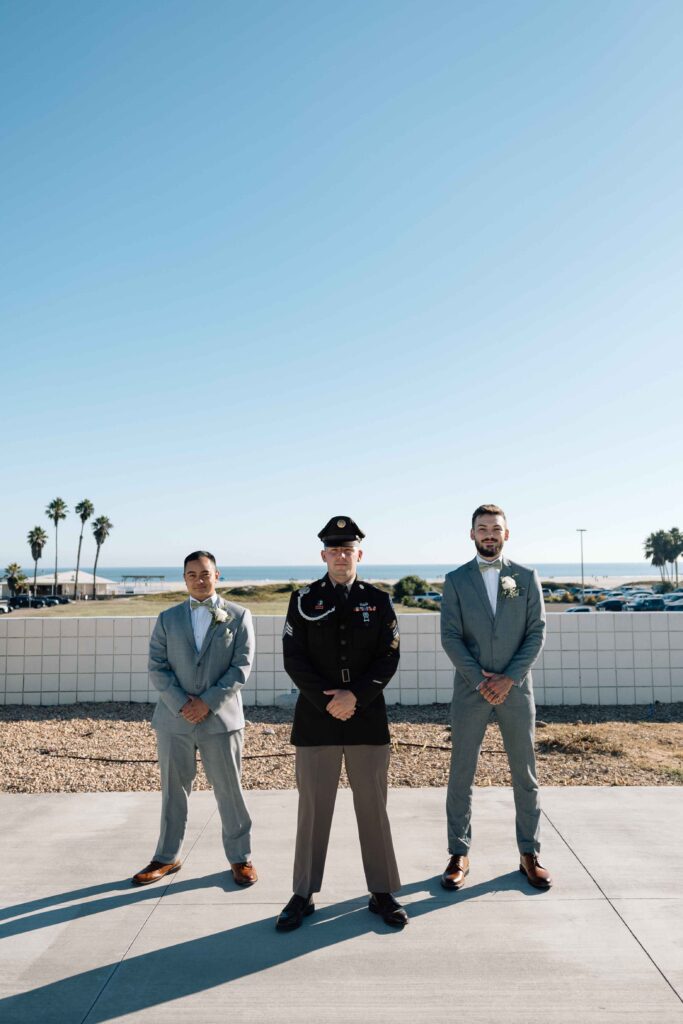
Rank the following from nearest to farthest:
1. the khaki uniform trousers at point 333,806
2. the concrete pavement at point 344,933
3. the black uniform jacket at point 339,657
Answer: the concrete pavement at point 344,933, the khaki uniform trousers at point 333,806, the black uniform jacket at point 339,657

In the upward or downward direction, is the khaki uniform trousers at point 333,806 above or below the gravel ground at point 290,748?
above

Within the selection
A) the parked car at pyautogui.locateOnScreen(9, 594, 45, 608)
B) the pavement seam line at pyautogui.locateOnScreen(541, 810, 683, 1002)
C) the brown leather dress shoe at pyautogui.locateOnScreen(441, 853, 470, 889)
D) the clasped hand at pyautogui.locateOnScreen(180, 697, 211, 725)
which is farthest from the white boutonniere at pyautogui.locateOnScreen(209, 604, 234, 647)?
the parked car at pyautogui.locateOnScreen(9, 594, 45, 608)

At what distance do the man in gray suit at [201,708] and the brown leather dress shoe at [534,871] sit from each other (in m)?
1.45

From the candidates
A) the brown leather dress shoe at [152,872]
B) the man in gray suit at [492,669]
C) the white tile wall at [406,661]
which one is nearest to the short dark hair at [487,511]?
the man in gray suit at [492,669]

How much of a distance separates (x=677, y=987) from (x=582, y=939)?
17.6 inches

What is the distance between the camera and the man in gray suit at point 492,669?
3.87 m

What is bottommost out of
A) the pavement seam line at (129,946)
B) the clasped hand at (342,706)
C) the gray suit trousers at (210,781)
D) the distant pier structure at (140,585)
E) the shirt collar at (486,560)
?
the distant pier structure at (140,585)

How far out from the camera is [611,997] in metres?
2.73

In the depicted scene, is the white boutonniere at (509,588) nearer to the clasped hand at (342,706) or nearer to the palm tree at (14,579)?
the clasped hand at (342,706)

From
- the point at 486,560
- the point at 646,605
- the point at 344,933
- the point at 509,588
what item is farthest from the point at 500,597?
the point at 646,605

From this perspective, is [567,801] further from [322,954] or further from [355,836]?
[322,954]

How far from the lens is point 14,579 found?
56500mm

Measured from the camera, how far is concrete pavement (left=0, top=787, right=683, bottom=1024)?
8.87ft

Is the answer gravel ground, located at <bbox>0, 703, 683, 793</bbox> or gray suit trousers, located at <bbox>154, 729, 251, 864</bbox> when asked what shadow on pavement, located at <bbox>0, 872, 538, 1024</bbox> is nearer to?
gray suit trousers, located at <bbox>154, 729, 251, 864</bbox>
